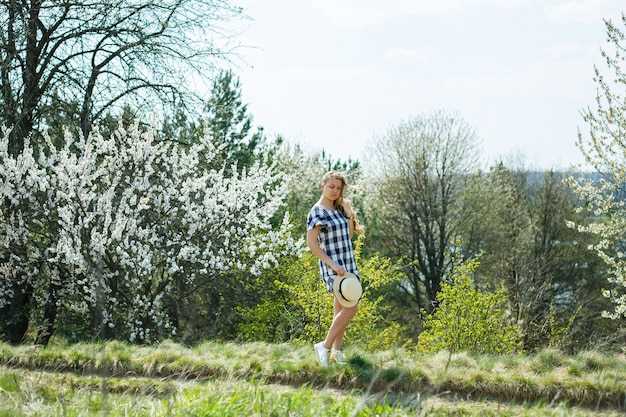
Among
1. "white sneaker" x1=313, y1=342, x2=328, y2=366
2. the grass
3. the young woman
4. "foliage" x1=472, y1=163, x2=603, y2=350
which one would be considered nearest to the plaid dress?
the young woman

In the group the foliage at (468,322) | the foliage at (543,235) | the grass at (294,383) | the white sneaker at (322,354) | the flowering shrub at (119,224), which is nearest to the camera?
the grass at (294,383)

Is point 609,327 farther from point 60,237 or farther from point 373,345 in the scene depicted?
point 60,237

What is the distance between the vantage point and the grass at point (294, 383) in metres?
4.19

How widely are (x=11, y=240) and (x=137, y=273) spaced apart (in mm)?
2054

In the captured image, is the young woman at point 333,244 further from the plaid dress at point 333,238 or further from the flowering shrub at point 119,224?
the flowering shrub at point 119,224

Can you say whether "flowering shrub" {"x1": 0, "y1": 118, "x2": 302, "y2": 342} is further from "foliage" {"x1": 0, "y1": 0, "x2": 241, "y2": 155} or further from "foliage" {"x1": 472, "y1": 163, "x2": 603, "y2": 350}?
"foliage" {"x1": 472, "y1": 163, "x2": 603, "y2": 350}

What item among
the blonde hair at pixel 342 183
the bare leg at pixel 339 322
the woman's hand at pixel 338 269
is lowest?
the bare leg at pixel 339 322

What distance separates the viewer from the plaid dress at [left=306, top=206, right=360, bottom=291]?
19.5 ft

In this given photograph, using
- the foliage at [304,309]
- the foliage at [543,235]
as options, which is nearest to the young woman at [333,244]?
the foliage at [304,309]

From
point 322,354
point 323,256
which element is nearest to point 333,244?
point 323,256

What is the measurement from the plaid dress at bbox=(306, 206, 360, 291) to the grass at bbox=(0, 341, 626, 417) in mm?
877

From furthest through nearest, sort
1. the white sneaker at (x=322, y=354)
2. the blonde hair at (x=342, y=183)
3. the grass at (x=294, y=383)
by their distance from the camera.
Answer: the blonde hair at (x=342, y=183)
the white sneaker at (x=322, y=354)
the grass at (x=294, y=383)

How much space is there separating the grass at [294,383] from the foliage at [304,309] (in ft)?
18.0

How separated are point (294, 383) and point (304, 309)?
7422mm
